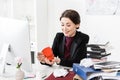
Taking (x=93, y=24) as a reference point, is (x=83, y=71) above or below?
below

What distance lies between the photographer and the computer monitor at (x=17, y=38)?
175 centimetres

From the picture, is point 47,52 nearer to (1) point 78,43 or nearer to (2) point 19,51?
(2) point 19,51

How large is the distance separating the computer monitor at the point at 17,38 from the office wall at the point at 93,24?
150cm

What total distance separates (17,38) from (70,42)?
0.75 metres

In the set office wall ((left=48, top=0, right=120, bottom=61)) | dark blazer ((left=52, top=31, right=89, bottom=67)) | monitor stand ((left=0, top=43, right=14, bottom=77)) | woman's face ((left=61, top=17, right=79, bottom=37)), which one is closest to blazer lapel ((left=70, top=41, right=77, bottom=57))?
dark blazer ((left=52, top=31, right=89, bottom=67))

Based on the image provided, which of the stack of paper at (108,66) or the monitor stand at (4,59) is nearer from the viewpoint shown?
the stack of paper at (108,66)

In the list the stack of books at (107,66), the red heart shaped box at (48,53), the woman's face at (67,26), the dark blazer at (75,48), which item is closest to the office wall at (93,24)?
the dark blazer at (75,48)

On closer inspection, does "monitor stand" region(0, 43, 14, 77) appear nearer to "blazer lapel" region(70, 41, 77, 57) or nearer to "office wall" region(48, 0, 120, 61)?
"blazer lapel" region(70, 41, 77, 57)

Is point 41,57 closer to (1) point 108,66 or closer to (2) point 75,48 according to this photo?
(2) point 75,48

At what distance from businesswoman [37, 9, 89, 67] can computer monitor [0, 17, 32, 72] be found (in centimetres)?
50

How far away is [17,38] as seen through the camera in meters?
1.79

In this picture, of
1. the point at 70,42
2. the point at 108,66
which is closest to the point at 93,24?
the point at 70,42

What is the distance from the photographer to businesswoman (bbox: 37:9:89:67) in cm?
229

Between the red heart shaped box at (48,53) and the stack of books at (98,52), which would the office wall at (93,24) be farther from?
the red heart shaped box at (48,53)
